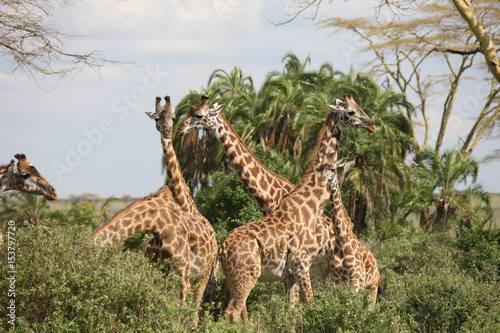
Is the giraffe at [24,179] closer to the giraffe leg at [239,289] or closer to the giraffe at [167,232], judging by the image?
the giraffe at [167,232]

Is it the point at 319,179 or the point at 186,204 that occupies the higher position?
the point at 319,179

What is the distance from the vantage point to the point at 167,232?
837cm

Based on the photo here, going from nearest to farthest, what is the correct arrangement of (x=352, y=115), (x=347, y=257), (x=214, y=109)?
1. (x=347, y=257)
2. (x=352, y=115)
3. (x=214, y=109)

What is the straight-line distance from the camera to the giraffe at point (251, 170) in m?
9.56

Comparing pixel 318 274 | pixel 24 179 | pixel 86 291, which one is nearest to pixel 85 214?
pixel 318 274

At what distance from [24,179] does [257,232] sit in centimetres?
308

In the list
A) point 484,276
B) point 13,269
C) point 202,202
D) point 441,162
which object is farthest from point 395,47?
point 13,269

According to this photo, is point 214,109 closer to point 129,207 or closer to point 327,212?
point 129,207

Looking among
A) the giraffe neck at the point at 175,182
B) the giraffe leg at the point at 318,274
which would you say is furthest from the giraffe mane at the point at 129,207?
the giraffe leg at the point at 318,274

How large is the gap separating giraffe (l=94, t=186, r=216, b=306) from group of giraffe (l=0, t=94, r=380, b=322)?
13 mm

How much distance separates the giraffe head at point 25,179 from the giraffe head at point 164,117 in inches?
69.0

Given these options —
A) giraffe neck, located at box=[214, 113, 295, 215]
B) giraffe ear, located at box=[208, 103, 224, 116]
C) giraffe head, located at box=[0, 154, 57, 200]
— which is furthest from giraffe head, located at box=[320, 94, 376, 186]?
giraffe head, located at box=[0, 154, 57, 200]

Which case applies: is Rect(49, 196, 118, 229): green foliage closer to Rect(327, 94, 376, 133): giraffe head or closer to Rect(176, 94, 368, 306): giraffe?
Rect(176, 94, 368, 306): giraffe

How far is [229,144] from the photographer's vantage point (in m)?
10.1
